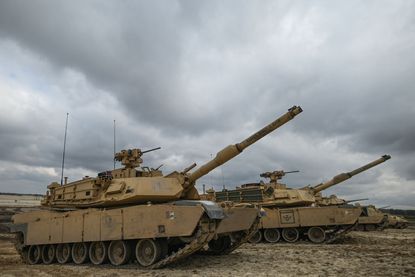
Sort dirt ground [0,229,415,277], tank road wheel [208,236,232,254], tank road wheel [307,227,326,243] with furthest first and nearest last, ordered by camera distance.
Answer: tank road wheel [307,227,326,243] < tank road wheel [208,236,232,254] < dirt ground [0,229,415,277]

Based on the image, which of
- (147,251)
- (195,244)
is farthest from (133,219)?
(195,244)

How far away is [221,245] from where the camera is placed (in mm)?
16266

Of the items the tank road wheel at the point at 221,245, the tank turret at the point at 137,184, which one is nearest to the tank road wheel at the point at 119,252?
the tank turret at the point at 137,184

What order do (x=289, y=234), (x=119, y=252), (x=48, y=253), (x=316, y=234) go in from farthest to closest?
(x=289, y=234) < (x=316, y=234) < (x=48, y=253) < (x=119, y=252)

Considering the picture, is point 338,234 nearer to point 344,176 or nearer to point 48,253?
point 344,176

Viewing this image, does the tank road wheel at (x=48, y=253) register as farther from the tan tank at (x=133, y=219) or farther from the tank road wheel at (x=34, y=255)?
the tank road wheel at (x=34, y=255)

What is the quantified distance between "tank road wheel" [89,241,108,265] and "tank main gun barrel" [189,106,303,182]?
4.18 m

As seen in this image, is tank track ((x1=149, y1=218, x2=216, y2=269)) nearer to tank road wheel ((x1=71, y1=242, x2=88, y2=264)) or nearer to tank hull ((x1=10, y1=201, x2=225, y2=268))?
tank hull ((x1=10, y1=201, x2=225, y2=268))

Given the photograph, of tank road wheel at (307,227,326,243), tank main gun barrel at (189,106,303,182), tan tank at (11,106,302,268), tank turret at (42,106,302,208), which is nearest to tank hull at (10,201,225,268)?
tan tank at (11,106,302,268)

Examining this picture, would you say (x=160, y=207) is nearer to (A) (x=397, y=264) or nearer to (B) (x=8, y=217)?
(A) (x=397, y=264)

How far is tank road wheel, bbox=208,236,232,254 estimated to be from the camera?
1605 centimetres

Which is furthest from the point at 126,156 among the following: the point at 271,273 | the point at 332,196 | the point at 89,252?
the point at 332,196

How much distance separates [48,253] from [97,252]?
3313 millimetres

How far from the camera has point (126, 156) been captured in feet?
53.4
